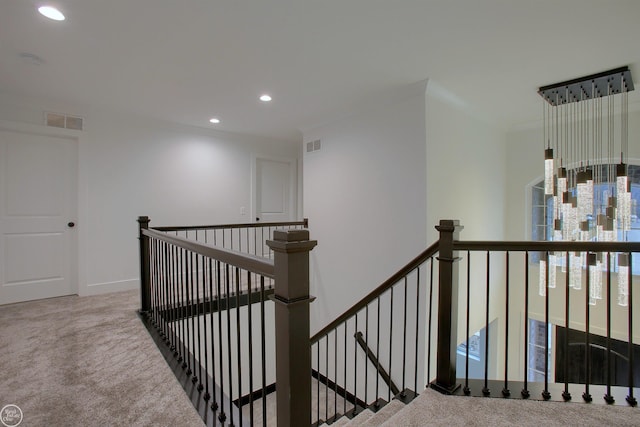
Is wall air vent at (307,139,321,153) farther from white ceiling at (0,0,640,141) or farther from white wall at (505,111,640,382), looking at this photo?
white wall at (505,111,640,382)

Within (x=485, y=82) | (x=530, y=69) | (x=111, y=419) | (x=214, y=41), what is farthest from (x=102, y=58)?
(x=530, y=69)

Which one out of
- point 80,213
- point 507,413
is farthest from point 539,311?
point 80,213

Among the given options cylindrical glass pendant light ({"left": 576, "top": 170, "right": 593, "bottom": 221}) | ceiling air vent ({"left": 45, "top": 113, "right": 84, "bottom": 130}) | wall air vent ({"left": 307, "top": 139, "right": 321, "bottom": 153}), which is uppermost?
ceiling air vent ({"left": 45, "top": 113, "right": 84, "bottom": 130})

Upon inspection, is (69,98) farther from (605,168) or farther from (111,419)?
(605,168)

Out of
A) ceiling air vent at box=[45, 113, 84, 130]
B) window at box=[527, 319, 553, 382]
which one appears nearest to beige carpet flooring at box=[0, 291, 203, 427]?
ceiling air vent at box=[45, 113, 84, 130]

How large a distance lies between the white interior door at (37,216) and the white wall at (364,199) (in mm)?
3123

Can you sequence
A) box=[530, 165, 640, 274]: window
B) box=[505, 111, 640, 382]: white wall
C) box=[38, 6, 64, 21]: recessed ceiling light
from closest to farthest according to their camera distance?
box=[38, 6, 64, 21]: recessed ceiling light → box=[530, 165, 640, 274]: window → box=[505, 111, 640, 382]: white wall

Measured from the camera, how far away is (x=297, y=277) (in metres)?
0.94

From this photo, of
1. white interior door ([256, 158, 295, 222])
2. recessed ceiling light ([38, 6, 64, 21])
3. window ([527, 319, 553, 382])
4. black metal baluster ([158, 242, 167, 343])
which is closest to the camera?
recessed ceiling light ([38, 6, 64, 21])

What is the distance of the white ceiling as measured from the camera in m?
1.98

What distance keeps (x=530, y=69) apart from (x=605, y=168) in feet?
7.15

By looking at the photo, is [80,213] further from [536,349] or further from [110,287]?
[536,349]

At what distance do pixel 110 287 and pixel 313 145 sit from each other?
3412 millimetres

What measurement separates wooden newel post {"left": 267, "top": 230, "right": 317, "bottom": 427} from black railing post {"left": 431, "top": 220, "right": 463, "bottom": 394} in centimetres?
110
